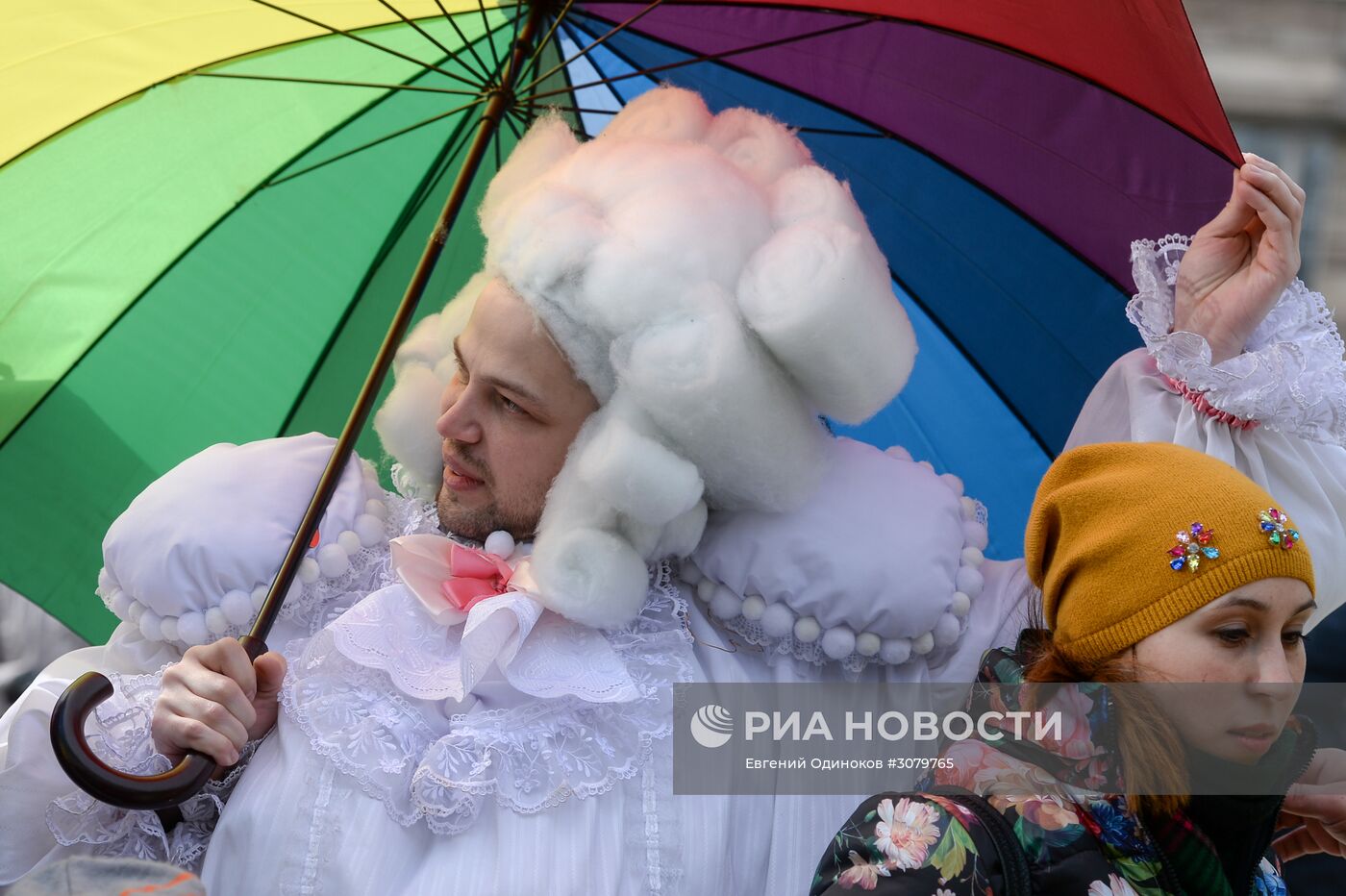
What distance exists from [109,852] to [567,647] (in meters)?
0.66

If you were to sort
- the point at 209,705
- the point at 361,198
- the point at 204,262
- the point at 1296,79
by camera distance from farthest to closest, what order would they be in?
the point at 1296,79 → the point at 361,198 → the point at 204,262 → the point at 209,705

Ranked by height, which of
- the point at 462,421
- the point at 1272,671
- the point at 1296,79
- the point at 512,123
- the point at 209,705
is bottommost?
the point at 209,705

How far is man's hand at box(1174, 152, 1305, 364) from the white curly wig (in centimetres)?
47

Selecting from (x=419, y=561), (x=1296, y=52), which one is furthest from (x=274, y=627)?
(x=1296, y=52)

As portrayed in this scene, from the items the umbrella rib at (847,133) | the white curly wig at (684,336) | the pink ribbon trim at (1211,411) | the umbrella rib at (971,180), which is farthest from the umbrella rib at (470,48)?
the pink ribbon trim at (1211,411)

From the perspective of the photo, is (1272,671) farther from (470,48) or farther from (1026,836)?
(470,48)

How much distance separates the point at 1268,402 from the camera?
203 centimetres

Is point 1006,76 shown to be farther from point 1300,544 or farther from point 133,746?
point 133,746

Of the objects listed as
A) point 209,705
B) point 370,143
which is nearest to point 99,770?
point 209,705

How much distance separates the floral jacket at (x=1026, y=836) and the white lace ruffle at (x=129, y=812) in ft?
2.93

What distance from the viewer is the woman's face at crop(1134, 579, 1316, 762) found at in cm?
153

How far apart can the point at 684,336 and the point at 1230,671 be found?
0.79m

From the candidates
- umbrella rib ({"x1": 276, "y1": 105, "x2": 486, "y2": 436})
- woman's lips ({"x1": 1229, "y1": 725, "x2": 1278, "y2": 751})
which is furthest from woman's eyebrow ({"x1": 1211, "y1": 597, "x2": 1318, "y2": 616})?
umbrella rib ({"x1": 276, "y1": 105, "x2": 486, "y2": 436})

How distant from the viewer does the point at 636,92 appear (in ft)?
7.95
